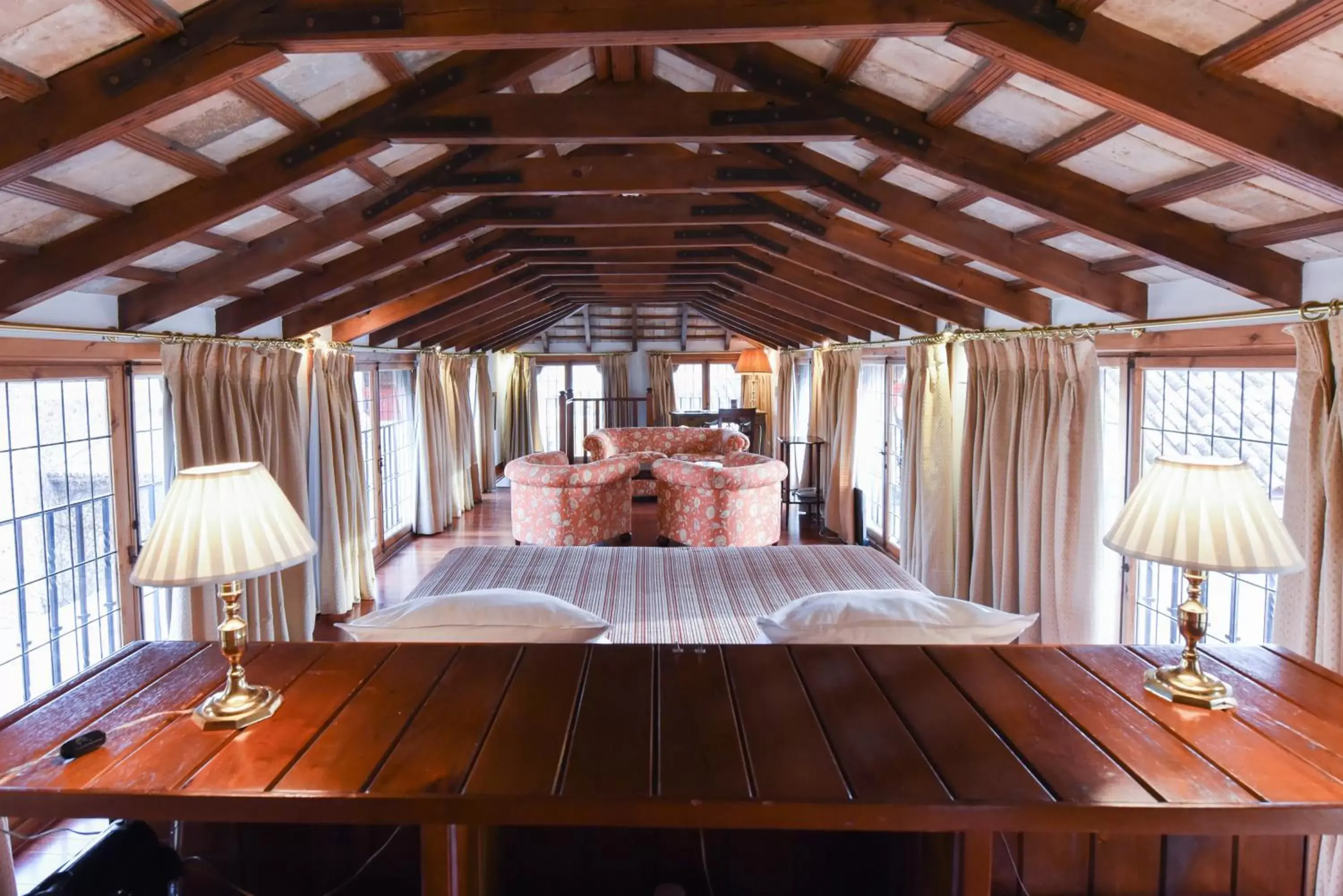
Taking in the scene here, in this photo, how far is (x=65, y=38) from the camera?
1.67m

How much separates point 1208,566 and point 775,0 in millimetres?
1520

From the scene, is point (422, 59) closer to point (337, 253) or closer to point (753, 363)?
point (337, 253)

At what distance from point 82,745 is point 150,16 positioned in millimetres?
1555

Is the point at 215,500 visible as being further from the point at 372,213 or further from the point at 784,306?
the point at 784,306

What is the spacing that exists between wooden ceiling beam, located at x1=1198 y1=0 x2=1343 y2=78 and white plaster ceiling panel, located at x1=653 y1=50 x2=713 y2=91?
1809mm

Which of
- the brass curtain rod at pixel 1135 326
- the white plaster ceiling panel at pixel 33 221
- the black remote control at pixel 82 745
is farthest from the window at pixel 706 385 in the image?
the black remote control at pixel 82 745

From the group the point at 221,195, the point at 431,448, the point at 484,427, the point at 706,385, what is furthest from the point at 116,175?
the point at 706,385

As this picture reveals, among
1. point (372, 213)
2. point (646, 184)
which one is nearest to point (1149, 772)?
point (646, 184)

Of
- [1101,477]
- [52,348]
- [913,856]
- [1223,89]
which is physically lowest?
[913,856]

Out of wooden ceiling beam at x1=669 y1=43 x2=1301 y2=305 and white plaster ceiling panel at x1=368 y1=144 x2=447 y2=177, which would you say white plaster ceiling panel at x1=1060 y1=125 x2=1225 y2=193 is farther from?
white plaster ceiling panel at x1=368 y1=144 x2=447 y2=177

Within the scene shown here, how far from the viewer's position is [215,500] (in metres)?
1.41

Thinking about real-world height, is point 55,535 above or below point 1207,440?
below

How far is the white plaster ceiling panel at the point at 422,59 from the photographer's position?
7.84ft

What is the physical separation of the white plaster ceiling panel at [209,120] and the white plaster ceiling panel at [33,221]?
47 centimetres
